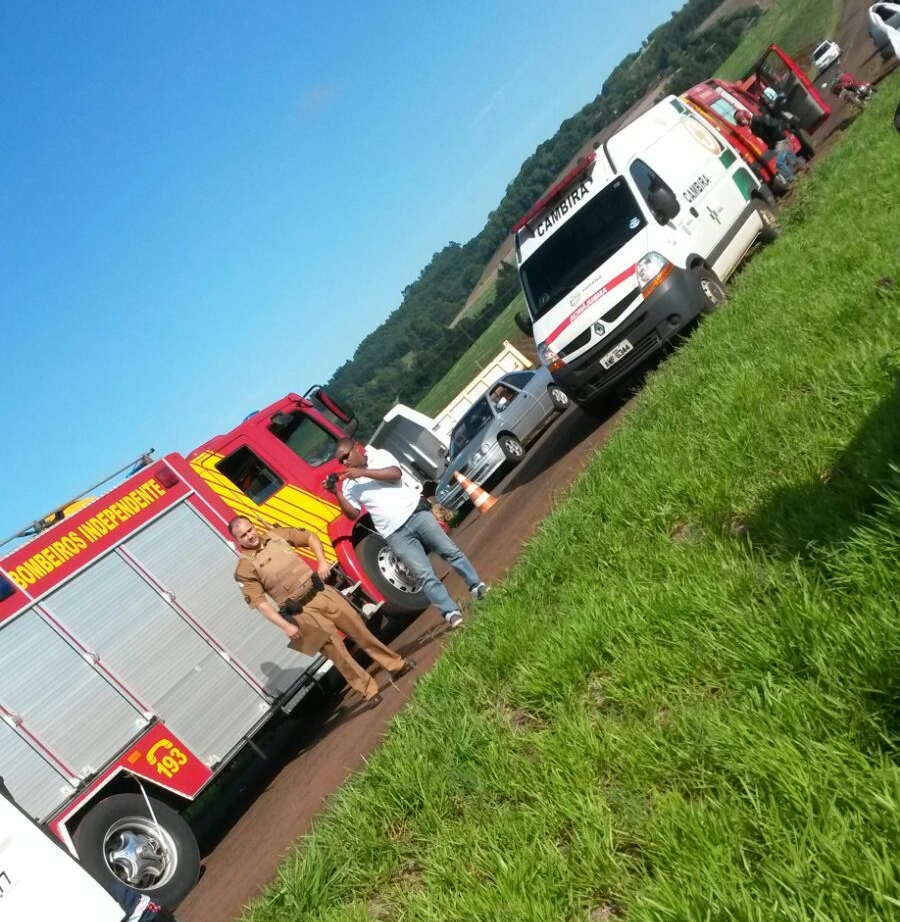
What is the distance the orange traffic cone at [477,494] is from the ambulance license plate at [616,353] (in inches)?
187

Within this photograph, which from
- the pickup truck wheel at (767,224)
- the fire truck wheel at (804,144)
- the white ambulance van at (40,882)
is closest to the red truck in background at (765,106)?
the fire truck wheel at (804,144)

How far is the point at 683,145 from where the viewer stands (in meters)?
13.2

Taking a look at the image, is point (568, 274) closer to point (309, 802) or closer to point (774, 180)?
point (774, 180)

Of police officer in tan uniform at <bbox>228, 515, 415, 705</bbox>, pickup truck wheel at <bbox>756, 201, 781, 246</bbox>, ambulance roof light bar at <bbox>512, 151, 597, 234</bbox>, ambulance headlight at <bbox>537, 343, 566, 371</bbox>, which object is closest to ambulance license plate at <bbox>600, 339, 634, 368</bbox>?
ambulance headlight at <bbox>537, 343, 566, 371</bbox>

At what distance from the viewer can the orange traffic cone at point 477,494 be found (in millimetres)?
16391

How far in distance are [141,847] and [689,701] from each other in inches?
234

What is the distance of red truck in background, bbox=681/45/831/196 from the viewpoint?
15.7 meters

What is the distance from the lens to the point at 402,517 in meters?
8.42

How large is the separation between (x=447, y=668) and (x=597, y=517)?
57.4 inches

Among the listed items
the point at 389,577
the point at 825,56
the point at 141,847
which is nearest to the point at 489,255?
the point at 825,56

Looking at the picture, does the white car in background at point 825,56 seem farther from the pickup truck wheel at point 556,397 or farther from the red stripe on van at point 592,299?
the red stripe on van at point 592,299

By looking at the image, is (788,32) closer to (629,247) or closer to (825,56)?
(825,56)

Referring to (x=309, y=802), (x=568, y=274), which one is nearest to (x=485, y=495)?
(x=568, y=274)

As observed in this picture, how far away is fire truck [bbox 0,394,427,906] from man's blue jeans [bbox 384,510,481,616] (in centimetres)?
229
